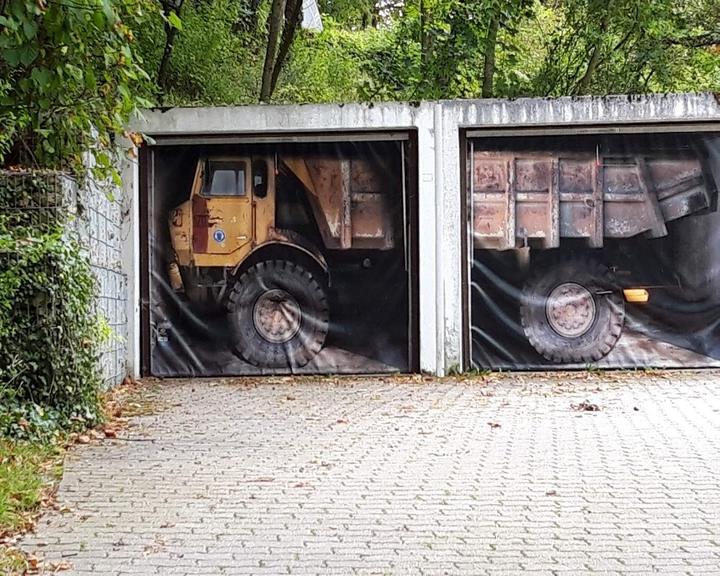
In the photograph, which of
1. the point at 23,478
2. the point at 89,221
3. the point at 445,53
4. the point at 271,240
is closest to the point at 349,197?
the point at 271,240

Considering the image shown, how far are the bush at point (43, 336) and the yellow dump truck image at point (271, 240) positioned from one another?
13.6 feet

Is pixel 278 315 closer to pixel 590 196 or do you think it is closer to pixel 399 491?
pixel 590 196

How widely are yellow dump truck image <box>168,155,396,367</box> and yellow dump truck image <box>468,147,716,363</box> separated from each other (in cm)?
153

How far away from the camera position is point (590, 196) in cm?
1155

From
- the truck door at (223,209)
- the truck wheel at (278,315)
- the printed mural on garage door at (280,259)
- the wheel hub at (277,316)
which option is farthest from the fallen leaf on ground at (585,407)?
the truck door at (223,209)

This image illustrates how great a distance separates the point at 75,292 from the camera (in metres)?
7.23

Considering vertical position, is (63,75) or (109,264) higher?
(63,75)

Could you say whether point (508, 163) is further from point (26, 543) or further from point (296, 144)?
point (26, 543)

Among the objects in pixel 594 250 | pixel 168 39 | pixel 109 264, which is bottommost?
pixel 109 264

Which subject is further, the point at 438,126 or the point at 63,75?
the point at 438,126

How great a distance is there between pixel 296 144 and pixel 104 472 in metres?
6.45

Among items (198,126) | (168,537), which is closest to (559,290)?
(198,126)

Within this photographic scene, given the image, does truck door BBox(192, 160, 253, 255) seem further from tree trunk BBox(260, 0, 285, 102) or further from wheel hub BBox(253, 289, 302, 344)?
tree trunk BBox(260, 0, 285, 102)

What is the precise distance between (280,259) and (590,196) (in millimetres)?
4124
